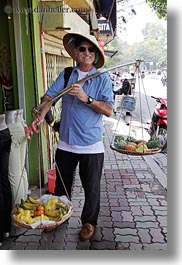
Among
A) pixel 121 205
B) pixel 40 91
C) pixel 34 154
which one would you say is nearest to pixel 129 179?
pixel 121 205

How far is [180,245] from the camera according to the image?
7.18 feet

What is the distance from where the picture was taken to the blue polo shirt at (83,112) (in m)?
2.38

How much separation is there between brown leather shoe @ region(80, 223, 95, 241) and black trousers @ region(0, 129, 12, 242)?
519 millimetres

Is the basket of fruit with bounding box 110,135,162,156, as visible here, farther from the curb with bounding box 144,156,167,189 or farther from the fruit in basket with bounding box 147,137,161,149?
the curb with bounding box 144,156,167,189

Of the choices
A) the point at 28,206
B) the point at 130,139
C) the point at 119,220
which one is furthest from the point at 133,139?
the point at 28,206

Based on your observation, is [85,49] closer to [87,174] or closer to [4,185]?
[87,174]

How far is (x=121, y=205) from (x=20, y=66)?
1.46m

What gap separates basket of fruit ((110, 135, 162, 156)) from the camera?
2654 mm

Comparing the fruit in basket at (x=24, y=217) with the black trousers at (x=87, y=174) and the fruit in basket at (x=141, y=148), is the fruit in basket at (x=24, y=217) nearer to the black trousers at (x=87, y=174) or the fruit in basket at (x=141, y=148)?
the black trousers at (x=87, y=174)

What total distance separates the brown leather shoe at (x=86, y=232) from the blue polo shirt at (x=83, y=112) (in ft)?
1.97

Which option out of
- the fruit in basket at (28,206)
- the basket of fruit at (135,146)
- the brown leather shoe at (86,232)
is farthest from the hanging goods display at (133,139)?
the fruit in basket at (28,206)

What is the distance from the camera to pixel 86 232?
8.46 ft

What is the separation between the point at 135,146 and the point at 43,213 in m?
0.91

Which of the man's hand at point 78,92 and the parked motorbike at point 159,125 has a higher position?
the man's hand at point 78,92
